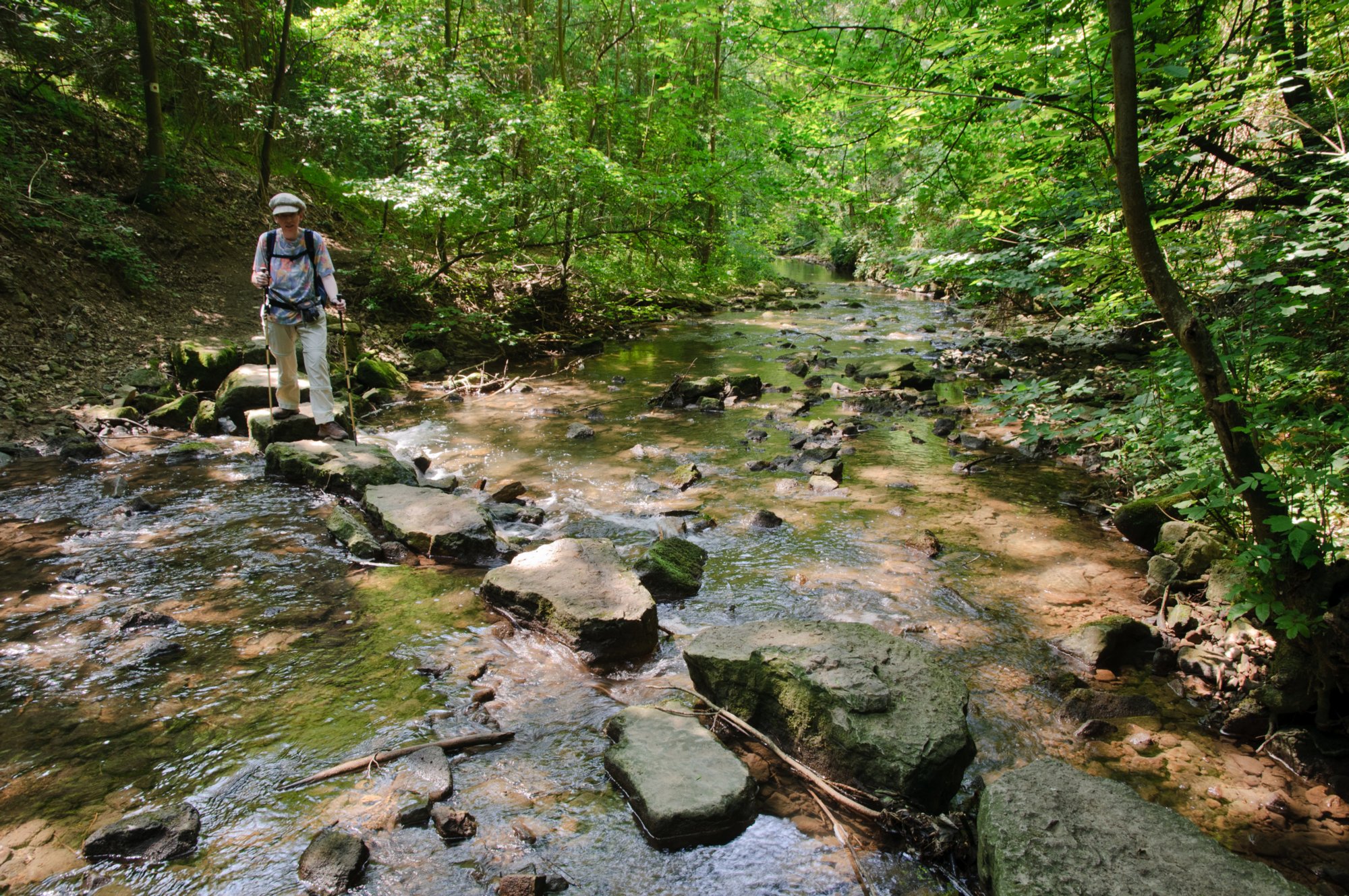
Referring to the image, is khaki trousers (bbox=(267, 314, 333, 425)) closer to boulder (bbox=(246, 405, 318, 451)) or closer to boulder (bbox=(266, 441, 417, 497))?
boulder (bbox=(246, 405, 318, 451))

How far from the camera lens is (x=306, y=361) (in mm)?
7375

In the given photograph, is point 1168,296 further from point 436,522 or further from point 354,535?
point 354,535

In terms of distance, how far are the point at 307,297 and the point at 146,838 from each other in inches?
222

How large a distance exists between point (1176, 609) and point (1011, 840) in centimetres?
303

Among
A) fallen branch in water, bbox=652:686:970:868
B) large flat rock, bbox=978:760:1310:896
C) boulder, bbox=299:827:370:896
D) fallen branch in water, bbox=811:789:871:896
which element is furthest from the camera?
fallen branch in water, bbox=652:686:970:868

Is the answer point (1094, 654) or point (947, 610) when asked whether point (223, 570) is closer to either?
point (947, 610)

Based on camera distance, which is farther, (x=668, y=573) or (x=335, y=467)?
(x=335, y=467)

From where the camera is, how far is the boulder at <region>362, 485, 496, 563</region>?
18.8 ft

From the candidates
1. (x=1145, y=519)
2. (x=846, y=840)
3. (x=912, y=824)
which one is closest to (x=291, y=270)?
(x=846, y=840)

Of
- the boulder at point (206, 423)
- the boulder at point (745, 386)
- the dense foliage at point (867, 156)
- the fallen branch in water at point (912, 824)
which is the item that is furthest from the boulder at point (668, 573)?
the boulder at point (745, 386)

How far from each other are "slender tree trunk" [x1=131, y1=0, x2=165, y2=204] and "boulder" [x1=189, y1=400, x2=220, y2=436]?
6204mm

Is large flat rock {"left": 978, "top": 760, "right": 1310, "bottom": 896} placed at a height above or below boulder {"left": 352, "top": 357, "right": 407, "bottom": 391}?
below

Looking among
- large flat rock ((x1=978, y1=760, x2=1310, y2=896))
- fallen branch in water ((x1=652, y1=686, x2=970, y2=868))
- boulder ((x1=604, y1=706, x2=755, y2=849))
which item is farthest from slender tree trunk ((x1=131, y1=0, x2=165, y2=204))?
large flat rock ((x1=978, y1=760, x2=1310, y2=896))

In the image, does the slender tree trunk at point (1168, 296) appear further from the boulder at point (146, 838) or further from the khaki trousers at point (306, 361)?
the khaki trousers at point (306, 361)
